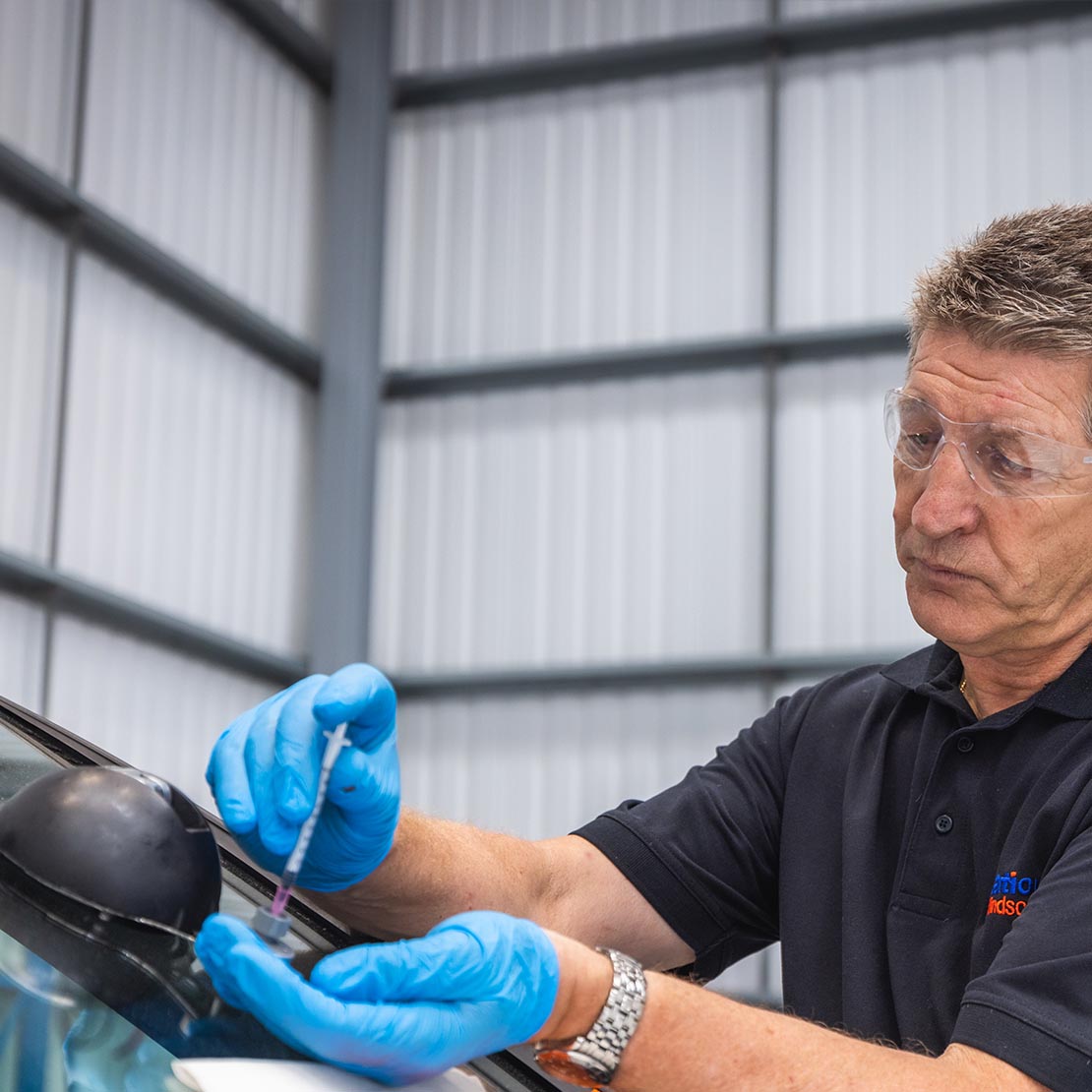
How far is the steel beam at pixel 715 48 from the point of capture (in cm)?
707

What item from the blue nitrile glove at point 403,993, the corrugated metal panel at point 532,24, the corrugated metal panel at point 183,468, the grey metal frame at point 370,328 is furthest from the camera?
the corrugated metal panel at point 532,24

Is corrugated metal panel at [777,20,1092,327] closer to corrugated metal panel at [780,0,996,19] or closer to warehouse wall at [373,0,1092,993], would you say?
warehouse wall at [373,0,1092,993]

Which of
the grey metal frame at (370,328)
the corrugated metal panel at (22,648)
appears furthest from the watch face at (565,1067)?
the grey metal frame at (370,328)

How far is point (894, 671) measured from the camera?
1.80m

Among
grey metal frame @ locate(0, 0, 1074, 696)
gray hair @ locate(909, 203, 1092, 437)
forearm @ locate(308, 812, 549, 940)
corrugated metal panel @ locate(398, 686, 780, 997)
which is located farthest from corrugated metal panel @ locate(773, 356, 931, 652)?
forearm @ locate(308, 812, 549, 940)

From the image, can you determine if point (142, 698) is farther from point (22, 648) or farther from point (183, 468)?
point (183, 468)

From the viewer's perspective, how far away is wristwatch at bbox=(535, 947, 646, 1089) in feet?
3.62

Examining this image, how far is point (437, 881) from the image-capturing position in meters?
1.49

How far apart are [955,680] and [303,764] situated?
33.0 inches

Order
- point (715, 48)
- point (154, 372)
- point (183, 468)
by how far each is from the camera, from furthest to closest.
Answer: point (715, 48)
point (183, 468)
point (154, 372)

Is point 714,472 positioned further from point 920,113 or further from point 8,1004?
point 8,1004

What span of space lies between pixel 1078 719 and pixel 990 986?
17.1 inches

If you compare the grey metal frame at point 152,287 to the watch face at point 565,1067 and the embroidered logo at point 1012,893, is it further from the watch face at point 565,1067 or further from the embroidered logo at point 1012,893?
the watch face at point 565,1067

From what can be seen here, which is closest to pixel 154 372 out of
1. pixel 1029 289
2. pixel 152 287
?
pixel 152 287
